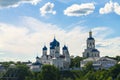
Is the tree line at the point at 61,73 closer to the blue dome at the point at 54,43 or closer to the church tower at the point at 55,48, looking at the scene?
the church tower at the point at 55,48

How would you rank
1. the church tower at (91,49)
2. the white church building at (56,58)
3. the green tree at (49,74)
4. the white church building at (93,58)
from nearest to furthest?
the green tree at (49,74)
the white church building at (93,58)
the white church building at (56,58)
the church tower at (91,49)

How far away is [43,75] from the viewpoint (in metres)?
83.2

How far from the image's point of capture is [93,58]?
12519cm

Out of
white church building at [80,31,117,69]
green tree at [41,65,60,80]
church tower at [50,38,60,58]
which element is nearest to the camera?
green tree at [41,65,60,80]

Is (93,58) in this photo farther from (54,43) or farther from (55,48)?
(54,43)

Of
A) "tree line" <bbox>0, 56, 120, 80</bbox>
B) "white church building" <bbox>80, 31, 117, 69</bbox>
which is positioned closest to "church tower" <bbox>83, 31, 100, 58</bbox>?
"white church building" <bbox>80, 31, 117, 69</bbox>

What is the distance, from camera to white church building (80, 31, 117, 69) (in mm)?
121000

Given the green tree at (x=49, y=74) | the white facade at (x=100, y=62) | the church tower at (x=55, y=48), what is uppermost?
the church tower at (x=55, y=48)

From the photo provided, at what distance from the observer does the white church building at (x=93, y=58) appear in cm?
12100

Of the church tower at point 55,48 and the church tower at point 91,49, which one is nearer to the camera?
the church tower at point 55,48

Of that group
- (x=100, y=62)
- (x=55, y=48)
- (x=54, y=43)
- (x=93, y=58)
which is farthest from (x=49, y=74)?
(x=93, y=58)

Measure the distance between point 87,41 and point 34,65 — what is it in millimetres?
15561

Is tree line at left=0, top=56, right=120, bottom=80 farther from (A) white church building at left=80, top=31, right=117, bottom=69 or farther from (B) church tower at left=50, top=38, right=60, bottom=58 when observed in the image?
(B) church tower at left=50, top=38, right=60, bottom=58

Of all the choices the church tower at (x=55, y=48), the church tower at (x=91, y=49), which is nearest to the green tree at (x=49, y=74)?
the church tower at (x=55, y=48)
